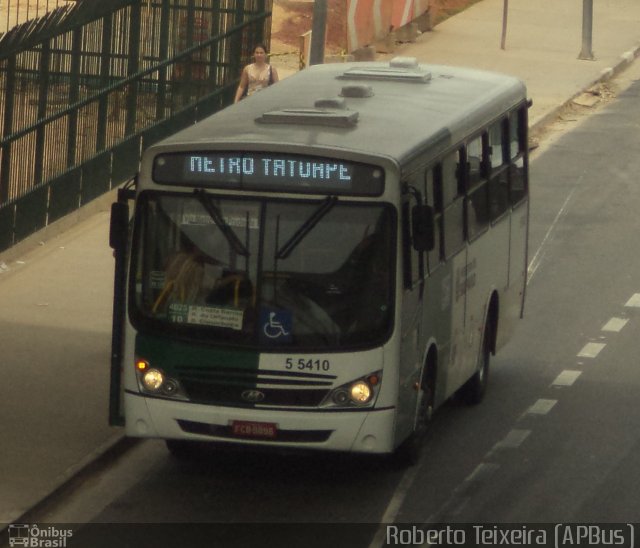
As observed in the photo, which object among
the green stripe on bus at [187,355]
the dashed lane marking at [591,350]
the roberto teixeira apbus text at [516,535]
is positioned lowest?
the dashed lane marking at [591,350]

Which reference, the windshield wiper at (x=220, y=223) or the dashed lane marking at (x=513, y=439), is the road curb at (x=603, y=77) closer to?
the dashed lane marking at (x=513, y=439)

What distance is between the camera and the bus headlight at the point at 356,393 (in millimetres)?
10828

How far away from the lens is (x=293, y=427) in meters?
10.8

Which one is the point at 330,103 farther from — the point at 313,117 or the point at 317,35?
the point at 317,35

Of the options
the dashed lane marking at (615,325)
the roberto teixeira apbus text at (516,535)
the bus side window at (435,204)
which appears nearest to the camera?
the roberto teixeira apbus text at (516,535)

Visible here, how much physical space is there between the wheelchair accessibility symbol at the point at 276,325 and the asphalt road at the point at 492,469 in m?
1.20

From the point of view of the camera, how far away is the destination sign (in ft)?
35.2

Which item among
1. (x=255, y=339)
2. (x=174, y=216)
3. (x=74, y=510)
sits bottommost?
(x=74, y=510)

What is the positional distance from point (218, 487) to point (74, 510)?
1055mm

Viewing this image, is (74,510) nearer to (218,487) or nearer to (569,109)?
(218,487)

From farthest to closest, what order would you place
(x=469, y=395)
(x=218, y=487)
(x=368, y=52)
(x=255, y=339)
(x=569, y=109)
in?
(x=368, y=52)
(x=569, y=109)
(x=469, y=395)
(x=218, y=487)
(x=255, y=339)

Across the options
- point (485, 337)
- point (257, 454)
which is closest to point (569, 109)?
point (485, 337)

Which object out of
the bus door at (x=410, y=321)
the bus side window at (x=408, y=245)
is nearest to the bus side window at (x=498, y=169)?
the bus door at (x=410, y=321)

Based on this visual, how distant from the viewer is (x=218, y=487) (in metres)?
11.6
